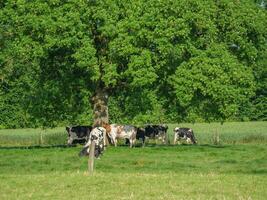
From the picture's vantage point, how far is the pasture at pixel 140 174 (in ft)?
55.7

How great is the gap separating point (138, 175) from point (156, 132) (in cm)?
2343

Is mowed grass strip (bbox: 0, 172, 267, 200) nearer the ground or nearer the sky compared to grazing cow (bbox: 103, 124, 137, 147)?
nearer the ground

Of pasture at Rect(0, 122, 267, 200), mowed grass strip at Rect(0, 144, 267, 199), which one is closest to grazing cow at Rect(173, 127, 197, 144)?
pasture at Rect(0, 122, 267, 200)

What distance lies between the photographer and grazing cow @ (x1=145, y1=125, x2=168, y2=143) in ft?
145

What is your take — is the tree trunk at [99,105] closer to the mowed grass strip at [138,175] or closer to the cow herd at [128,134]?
the cow herd at [128,134]

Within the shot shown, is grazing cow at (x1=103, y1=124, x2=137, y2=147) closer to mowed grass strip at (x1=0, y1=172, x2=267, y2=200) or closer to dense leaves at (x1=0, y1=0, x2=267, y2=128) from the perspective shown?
dense leaves at (x1=0, y1=0, x2=267, y2=128)

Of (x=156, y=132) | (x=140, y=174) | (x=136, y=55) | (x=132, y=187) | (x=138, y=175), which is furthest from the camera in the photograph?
(x=156, y=132)

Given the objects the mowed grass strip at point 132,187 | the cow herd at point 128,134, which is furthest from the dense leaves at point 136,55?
the mowed grass strip at point 132,187

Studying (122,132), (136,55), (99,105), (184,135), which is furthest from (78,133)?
(136,55)

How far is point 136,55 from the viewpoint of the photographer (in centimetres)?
3431

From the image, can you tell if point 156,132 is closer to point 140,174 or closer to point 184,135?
point 184,135

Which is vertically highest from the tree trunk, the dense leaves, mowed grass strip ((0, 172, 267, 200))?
the dense leaves

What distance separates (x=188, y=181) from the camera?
1953 centimetres

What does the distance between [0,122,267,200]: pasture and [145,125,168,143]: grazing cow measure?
3.96 m
